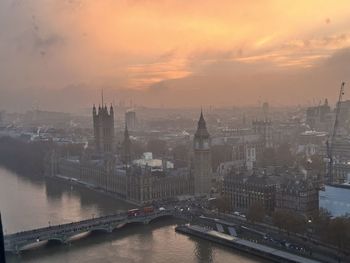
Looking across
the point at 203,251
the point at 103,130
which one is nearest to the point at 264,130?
the point at 103,130

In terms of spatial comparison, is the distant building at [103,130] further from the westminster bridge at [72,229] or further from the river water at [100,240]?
the westminster bridge at [72,229]

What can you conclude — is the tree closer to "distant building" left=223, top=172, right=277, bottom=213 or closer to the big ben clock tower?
"distant building" left=223, top=172, right=277, bottom=213

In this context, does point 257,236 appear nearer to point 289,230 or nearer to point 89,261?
point 289,230

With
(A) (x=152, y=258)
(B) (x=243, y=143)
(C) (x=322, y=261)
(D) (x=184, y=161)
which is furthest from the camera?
(B) (x=243, y=143)

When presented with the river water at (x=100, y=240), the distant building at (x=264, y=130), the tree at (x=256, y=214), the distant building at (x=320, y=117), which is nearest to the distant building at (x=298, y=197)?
the tree at (x=256, y=214)

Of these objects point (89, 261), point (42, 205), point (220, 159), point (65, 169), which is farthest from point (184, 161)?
point (89, 261)

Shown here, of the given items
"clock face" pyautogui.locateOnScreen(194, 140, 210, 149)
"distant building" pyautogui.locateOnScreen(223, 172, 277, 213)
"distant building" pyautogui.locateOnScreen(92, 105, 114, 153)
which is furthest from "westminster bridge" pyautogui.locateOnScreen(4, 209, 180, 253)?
"distant building" pyautogui.locateOnScreen(92, 105, 114, 153)
